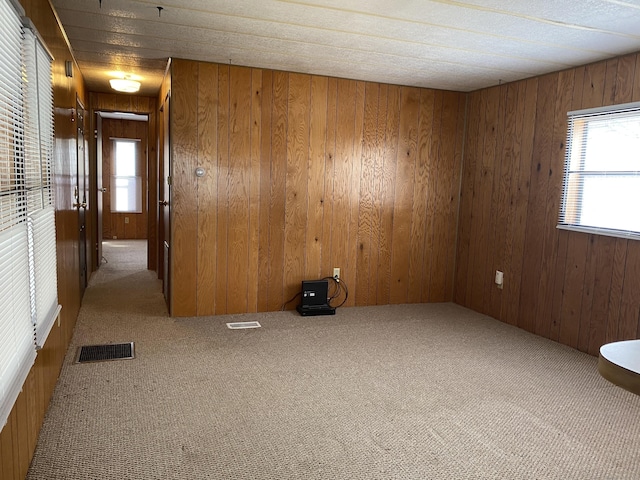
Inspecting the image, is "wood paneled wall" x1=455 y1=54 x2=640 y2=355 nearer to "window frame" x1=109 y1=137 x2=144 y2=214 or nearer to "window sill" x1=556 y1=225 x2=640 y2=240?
"window sill" x1=556 y1=225 x2=640 y2=240

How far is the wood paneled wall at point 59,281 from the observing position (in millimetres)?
1757

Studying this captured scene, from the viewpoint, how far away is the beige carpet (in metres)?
2.07

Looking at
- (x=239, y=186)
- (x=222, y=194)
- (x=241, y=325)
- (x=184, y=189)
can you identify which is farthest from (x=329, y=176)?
(x=241, y=325)

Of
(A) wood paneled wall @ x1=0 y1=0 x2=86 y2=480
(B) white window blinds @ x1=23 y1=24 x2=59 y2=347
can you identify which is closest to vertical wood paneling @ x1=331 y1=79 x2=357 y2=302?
(A) wood paneled wall @ x1=0 y1=0 x2=86 y2=480

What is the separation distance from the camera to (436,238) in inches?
196

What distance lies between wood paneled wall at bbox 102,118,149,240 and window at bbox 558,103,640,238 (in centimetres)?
768

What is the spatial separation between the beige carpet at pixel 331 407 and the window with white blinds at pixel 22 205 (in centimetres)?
58

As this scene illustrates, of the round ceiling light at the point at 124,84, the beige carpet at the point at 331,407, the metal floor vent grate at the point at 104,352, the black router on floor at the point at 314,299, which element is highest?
the round ceiling light at the point at 124,84

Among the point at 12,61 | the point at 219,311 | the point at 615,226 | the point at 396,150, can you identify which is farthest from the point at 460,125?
the point at 12,61

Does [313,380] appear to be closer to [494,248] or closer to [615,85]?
[494,248]

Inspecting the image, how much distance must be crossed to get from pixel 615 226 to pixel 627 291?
46 cm

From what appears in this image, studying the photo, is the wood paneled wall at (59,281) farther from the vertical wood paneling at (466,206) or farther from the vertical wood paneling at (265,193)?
the vertical wood paneling at (466,206)

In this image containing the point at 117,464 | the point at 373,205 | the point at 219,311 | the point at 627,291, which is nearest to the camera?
the point at 117,464

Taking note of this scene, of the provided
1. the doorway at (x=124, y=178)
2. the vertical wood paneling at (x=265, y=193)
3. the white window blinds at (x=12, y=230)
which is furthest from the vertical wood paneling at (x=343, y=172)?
the doorway at (x=124, y=178)
